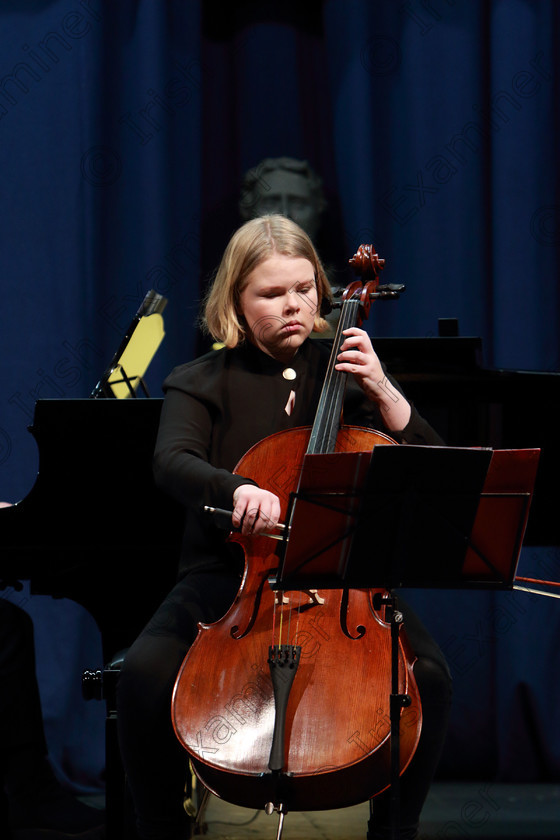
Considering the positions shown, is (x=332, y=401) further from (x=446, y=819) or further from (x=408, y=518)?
(x=446, y=819)

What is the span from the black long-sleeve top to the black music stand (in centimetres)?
44

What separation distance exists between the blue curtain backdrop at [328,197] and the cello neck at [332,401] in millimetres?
1422

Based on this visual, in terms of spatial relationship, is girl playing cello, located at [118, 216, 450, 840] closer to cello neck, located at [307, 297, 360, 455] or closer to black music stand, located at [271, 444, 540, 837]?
cello neck, located at [307, 297, 360, 455]

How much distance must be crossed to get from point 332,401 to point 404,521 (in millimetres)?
408

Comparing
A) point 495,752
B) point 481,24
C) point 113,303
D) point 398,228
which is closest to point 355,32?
point 481,24

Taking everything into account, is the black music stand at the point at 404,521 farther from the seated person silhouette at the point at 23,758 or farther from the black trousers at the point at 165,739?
the seated person silhouette at the point at 23,758

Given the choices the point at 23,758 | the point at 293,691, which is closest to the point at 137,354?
the point at 23,758

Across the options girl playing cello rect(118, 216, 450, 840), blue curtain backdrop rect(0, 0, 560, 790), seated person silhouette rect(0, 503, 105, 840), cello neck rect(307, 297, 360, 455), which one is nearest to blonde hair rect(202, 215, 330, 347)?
girl playing cello rect(118, 216, 450, 840)

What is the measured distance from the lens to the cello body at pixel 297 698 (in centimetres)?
156

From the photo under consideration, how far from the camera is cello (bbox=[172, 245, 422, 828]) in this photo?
1552mm

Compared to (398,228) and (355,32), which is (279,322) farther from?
(355,32)

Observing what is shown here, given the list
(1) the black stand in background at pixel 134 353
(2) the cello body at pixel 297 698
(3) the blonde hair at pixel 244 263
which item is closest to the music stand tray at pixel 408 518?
(2) the cello body at pixel 297 698

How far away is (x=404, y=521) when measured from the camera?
5.08ft

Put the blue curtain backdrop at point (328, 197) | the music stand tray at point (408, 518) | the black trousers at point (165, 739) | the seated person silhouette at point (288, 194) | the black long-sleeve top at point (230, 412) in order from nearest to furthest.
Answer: the music stand tray at point (408, 518) → the black trousers at point (165, 739) → the black long-sleeve top at point (230, 412) → the blue curtain backdrop at point (328, 197) → the seated person silhouette at point (288, 194)
